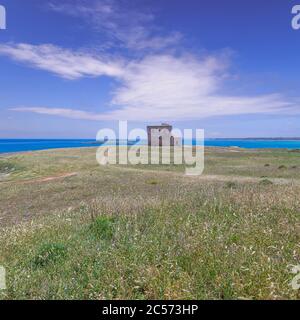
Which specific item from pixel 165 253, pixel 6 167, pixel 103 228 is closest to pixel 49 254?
pixel 103 228

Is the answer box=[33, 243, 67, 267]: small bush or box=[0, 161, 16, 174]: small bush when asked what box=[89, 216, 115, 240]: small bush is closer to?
box=[33, 243, 67, 267]: small bush

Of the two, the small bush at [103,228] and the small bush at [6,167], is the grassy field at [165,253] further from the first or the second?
the small bush at [6,167]

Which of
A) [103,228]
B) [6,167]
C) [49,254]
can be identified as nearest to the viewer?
[49,254]

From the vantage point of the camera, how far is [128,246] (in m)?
5.90

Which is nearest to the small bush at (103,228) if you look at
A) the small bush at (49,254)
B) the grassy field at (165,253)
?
the grassy field at (165,253)

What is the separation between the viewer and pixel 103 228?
734 centimetres

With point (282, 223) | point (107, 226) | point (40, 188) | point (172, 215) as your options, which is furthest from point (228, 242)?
point (40, 188)

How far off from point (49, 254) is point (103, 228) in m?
1.57

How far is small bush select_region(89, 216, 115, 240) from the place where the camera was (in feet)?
22.9

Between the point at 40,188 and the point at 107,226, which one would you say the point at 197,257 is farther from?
the point at 40,188

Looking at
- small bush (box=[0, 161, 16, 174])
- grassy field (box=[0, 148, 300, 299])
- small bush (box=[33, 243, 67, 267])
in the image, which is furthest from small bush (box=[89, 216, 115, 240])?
small bush (box=[0, 161, 16, 174])

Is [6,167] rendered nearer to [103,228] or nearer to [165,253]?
[103,228]

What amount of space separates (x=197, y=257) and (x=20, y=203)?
790 inches

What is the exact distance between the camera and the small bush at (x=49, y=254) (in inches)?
233
